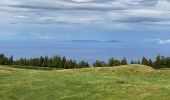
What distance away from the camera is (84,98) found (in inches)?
1155

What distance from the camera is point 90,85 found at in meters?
33.3

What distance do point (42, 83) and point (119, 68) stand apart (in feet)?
31.2

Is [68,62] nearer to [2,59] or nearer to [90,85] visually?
[2,59]

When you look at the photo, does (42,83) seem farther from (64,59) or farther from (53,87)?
(64,59)

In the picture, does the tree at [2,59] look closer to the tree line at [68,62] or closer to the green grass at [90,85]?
the tree line at [68,62]

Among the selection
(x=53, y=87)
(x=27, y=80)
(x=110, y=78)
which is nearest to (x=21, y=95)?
(x=53, y=87)

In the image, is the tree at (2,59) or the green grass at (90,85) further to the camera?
the tree at (2,59)

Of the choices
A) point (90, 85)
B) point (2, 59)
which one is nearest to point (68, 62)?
point (2, 59)

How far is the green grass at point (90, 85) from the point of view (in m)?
29.5

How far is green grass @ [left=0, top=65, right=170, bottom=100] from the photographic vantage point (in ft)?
96.9

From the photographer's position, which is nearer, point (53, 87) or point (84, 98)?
point (84, 98)

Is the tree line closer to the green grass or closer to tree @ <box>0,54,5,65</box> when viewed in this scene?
tree @ <box>0,54,5,65</box>

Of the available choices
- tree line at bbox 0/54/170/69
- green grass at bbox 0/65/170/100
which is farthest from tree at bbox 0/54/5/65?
green grass at bbox 0/65/170/100

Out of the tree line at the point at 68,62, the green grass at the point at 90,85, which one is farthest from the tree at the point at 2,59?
the green grass at the point at 90,85
